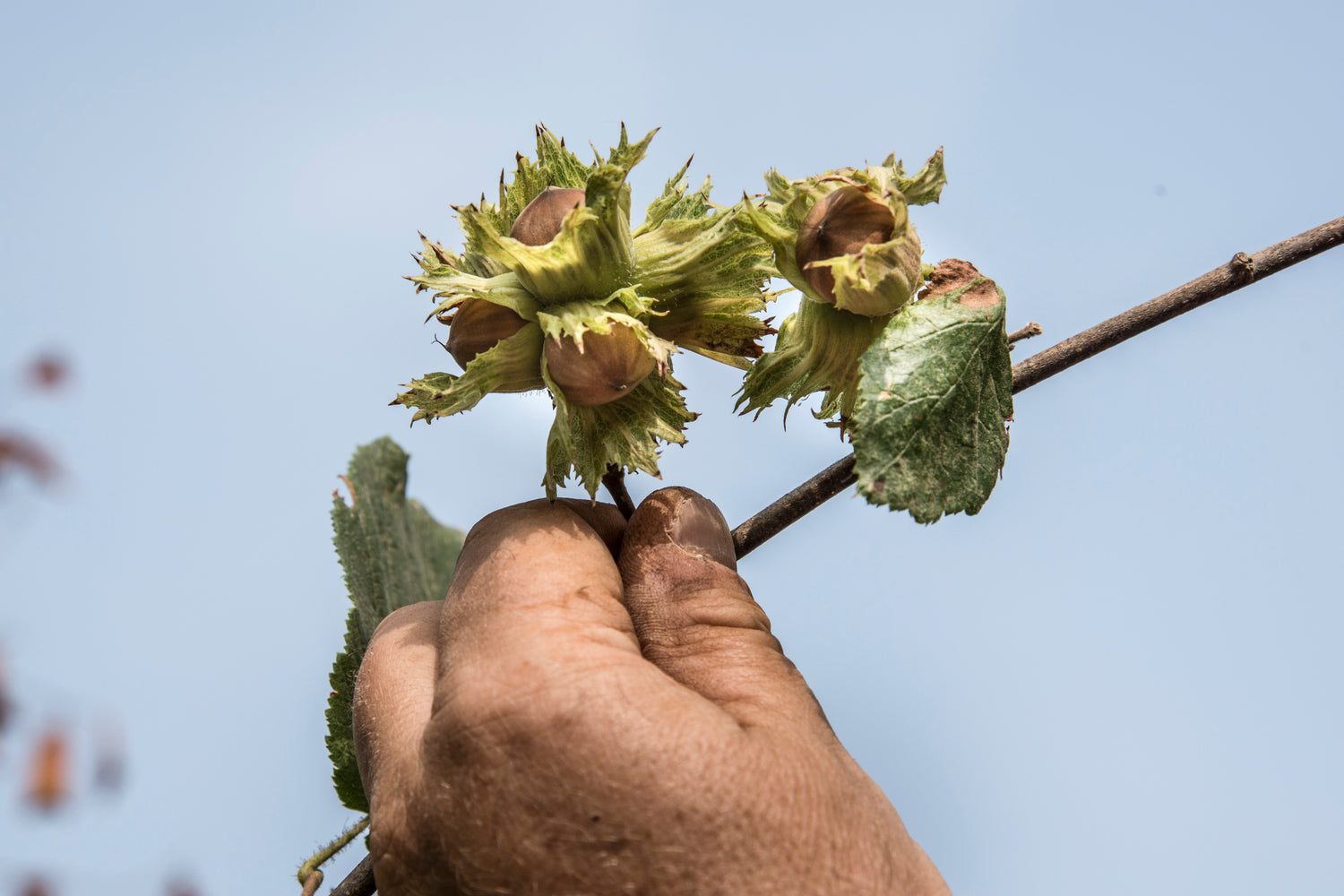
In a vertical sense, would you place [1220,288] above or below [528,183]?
below

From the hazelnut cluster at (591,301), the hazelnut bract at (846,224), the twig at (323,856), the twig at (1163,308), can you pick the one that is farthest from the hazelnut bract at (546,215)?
the twig at (323,856)

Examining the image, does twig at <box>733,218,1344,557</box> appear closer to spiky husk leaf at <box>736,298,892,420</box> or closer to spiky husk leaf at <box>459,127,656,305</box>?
spiky husk leaf at <box>736,298,892,420</box>

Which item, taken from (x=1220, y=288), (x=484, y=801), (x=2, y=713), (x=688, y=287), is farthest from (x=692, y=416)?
(x=2, y=713)

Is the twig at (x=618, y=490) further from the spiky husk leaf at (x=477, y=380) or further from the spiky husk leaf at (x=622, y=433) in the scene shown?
the spiky husk leaf at (x=477, y=380)

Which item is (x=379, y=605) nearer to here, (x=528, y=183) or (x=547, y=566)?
(x=547, y=566)

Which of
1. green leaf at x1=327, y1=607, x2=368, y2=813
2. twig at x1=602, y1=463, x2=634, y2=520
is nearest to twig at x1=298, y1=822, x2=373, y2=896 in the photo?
green leaf at x1=327, y1=607, x2=368, y2=813

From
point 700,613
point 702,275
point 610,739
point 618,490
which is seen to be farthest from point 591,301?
point 610,739
